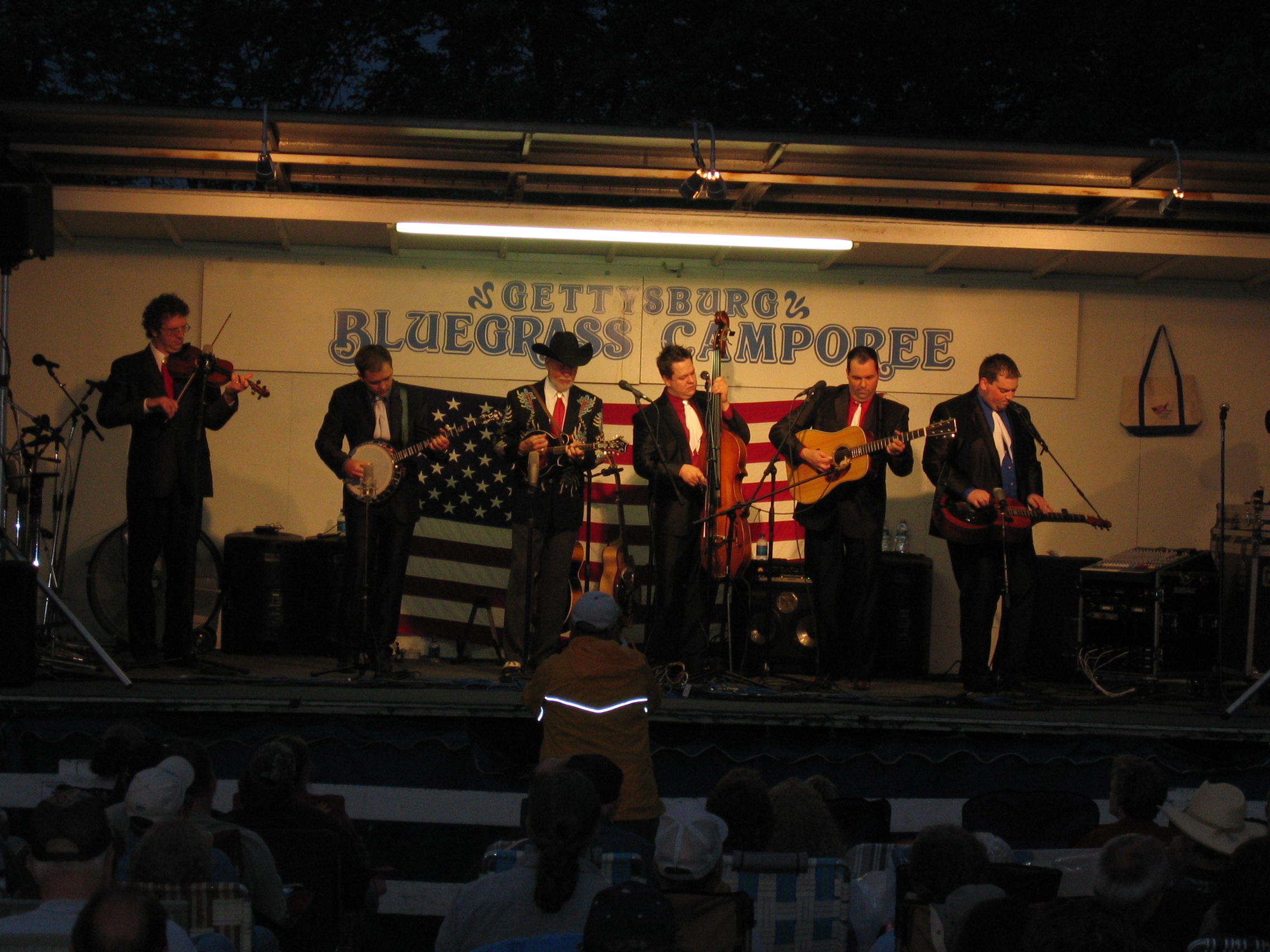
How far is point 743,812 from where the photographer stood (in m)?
4.40

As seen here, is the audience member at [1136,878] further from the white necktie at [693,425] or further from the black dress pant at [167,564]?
the black dress pant at [167,564]

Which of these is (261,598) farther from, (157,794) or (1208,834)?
(1208,834)

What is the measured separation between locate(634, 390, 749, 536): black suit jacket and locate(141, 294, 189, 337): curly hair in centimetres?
277

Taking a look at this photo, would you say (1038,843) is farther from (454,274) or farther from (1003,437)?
(454,274)

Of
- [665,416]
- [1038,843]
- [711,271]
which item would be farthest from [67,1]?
[1038,843]

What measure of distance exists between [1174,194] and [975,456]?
1.87 metres

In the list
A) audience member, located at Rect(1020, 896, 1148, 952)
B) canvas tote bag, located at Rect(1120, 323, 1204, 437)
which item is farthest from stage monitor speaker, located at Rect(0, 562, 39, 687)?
canvas tote bag, located at Rect(1120, 323, 1204, 437)

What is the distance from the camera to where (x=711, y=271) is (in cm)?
1011

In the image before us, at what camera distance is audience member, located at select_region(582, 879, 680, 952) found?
9.41ft

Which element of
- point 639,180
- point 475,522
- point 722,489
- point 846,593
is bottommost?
point 846,593

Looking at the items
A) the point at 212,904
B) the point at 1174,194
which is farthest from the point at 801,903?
the point at 1174,194

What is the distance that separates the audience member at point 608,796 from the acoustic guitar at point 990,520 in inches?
148

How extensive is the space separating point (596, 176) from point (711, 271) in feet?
5.75

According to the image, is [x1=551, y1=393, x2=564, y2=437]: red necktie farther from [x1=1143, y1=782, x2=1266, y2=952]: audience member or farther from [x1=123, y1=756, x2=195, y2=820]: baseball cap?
[x1=1143, y1=782, x2=1266, y2=952]: audience member
